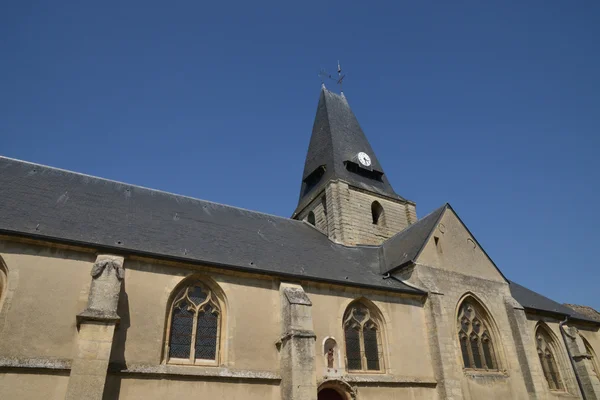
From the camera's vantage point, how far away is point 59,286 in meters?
8.90

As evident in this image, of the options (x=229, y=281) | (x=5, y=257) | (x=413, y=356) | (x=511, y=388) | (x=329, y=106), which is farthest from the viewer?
(x=329, y=106)

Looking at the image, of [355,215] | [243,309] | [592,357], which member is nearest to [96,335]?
[243,309]

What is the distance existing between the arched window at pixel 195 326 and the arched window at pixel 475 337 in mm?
7334

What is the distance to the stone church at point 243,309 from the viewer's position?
8.52m

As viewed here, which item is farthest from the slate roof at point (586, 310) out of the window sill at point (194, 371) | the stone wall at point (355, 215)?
the window sill at point (194, 371)

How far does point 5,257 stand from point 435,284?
36.2 feet

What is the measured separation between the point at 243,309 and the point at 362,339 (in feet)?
11.4

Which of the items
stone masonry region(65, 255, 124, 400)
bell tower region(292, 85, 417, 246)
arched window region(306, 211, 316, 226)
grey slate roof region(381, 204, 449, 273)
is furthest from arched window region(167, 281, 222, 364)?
arched window region(306, 211, 316, 226)

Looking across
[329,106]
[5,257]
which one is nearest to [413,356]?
[5,257]

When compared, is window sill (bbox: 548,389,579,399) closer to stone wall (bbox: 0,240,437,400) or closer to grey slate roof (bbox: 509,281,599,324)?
grey slate roof (bbox: 509,281,599,324)

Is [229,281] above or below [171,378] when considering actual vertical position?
above

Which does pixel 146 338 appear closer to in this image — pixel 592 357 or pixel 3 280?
pixel 3 280

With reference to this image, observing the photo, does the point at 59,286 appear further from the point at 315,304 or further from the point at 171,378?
the point at 315,304

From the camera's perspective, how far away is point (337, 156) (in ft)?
66.0
